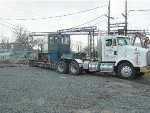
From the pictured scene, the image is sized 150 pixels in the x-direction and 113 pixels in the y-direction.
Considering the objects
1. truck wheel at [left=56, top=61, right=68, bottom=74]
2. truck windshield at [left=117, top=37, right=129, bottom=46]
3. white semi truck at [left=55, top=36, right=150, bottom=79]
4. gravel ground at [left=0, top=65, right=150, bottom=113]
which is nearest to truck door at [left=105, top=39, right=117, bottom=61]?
white semi truck at [left=55, top=36, right=150, bottom=79]

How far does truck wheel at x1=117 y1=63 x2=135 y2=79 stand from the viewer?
20.6m

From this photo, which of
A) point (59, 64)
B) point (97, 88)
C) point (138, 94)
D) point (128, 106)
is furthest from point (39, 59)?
point (128, 106)

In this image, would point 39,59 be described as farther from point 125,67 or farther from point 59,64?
point 125,67

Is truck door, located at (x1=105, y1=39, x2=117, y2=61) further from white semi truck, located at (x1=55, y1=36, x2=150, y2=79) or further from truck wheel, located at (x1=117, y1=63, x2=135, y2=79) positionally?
truck wheel, located at (x1=117, y1=63, x2=135, y2=79)

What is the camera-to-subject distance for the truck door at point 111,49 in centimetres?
2189

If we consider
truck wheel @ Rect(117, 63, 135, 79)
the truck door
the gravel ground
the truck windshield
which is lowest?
the gravel ground

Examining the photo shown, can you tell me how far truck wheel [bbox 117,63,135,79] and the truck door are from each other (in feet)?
3.61

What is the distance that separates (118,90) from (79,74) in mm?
8705

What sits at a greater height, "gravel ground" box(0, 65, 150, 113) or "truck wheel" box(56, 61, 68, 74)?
"truck wheel" box(56, 61, 68, 74)

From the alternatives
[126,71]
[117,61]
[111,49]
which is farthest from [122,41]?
[126,71]

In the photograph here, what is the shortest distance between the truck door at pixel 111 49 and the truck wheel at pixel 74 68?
2.64 m

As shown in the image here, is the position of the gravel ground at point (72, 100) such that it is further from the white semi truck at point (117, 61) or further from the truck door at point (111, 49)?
the truck door at point (111, 49)

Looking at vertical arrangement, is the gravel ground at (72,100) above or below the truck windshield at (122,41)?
below

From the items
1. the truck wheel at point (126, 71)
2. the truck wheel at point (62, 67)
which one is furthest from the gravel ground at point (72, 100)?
the truck wheel at point (62, 67)
